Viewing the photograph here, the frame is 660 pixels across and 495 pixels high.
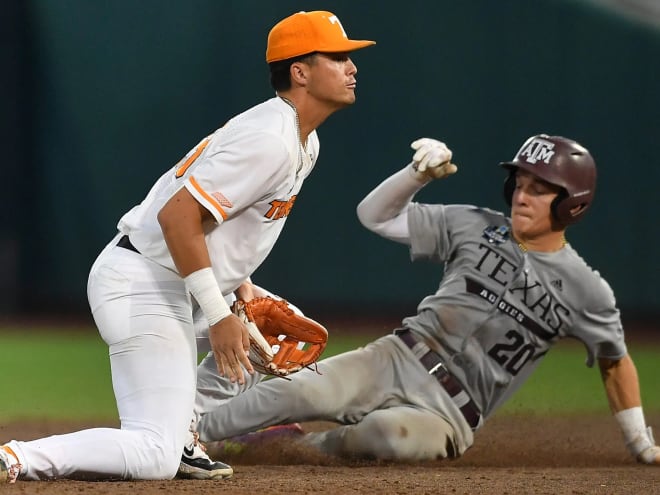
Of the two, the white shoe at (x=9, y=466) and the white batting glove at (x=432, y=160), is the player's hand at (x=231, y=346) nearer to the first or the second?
the white shoe at (x=9, y=466)

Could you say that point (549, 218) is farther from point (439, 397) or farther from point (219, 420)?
point (219, 420)

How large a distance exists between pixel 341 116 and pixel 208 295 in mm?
6172

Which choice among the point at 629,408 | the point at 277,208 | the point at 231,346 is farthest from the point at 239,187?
the point at 629,408

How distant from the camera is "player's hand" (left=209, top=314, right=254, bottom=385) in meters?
2.93

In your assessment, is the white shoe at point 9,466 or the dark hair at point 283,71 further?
the dark hair at point 283,71

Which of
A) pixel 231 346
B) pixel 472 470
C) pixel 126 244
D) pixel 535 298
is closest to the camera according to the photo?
pixel 231 346

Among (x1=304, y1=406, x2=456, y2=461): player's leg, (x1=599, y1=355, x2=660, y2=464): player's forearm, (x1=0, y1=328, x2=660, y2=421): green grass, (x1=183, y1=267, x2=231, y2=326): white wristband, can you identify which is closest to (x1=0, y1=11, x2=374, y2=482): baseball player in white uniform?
(x1=183, y1=267, x2=231, y2=326): white wristband

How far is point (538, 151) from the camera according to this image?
403 cm

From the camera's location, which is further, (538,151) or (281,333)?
(538,151)

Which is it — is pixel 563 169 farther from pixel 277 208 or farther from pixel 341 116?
pixel 341 116

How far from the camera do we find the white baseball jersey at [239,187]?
2.99 m

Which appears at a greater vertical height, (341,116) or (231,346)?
(231,346)

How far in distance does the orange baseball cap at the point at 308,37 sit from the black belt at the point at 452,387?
1.28 meters

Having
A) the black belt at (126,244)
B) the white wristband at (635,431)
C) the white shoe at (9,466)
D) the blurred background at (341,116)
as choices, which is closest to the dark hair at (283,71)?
the black belt at (126,244)
